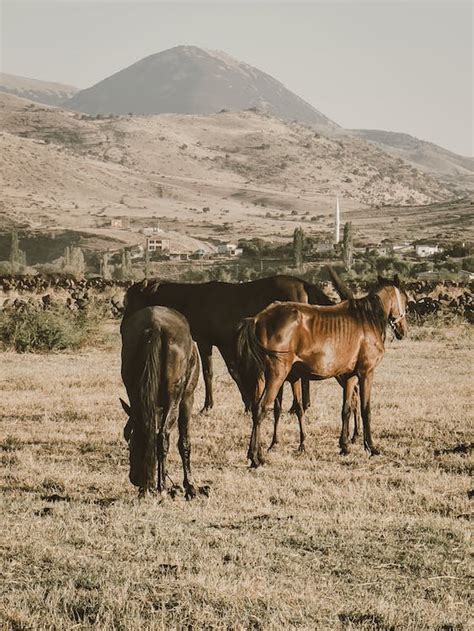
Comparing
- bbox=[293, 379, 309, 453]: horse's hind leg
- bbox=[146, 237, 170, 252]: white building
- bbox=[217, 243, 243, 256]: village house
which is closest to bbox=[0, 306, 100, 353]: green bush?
bbox=[293, 379, 309, 453]: horse's hind leg

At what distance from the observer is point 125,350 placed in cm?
910

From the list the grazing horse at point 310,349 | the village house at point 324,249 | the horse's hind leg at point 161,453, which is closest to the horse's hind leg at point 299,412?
the grazing horse at point 310,349

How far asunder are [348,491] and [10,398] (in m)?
7.63

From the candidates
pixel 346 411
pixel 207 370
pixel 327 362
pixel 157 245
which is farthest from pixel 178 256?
pixel 327 362

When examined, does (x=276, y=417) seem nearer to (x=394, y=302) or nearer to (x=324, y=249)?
(x=394, y=302)

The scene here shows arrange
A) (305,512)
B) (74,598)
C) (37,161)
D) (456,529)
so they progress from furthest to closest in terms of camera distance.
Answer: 1. (37,161)
2. (305,512)
3. (456,529)
4. (74,598)

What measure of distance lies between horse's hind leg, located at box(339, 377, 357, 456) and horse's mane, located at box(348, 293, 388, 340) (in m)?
0.78

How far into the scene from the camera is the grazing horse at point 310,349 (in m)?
10.3

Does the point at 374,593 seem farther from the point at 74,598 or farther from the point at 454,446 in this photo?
the point at 454,446

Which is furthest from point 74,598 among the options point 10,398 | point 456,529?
point 10,398

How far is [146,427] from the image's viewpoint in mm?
8281

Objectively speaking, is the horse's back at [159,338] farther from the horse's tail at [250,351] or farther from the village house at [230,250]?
the village house at [230,250]

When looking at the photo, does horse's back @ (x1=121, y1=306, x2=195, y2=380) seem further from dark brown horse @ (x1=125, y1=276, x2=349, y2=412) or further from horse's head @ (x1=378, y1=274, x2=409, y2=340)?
dark brown horse @ (x1=125, y1=276, x2=349, y2=412)

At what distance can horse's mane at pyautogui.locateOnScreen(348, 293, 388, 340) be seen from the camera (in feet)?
36.6
